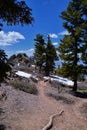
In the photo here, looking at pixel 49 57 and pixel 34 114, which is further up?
pixel 49 57

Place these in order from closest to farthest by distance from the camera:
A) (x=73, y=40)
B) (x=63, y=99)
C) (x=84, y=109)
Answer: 1. (x=84, y=109)
2. (x=63, y=99)
3. (x=73, y=40)

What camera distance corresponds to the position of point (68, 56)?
32.3 metres

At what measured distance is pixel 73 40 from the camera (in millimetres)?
32219

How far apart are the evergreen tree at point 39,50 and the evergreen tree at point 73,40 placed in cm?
2745

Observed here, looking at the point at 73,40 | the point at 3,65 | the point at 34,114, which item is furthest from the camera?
the point at 73,40

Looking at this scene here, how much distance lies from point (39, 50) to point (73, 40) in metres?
28.4

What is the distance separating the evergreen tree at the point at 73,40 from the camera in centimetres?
3203

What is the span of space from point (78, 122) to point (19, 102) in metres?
4.41

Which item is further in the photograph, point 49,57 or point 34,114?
point 49,57

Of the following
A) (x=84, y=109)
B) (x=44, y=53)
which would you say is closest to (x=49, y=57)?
(x=44, y=53)

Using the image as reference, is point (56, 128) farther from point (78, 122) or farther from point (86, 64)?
point (86, 64)

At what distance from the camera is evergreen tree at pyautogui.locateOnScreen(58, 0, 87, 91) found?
1261 inches

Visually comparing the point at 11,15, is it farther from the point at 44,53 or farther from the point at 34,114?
the point at 44,53

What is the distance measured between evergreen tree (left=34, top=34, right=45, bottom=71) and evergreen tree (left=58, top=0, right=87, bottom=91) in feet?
90.1
